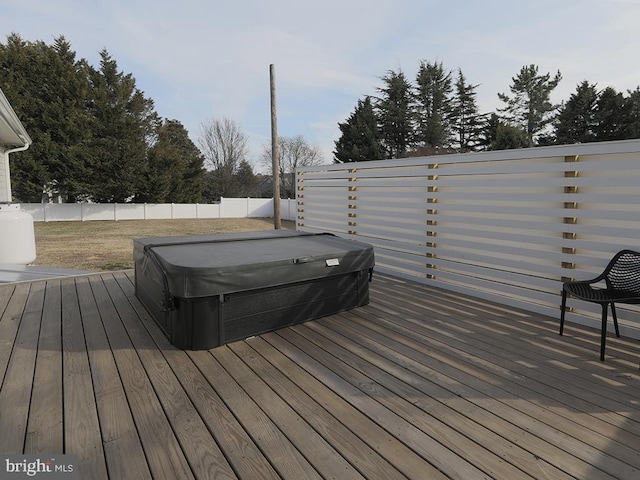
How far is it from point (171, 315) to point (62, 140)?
724 inches

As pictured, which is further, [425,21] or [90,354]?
[425,21]

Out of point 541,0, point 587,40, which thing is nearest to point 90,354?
point 541,0

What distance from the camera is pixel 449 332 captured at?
2.65 m

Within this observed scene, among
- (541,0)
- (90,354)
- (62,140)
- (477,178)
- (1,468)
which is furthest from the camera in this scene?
(62,140)

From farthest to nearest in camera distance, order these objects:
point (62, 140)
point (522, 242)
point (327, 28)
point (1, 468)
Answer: point (62, 140) < point (327, 28) < point (522, 242) < point (1, 468)

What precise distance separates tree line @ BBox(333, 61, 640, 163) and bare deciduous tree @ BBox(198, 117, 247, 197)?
754cm

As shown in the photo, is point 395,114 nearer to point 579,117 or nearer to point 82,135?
point 579,117

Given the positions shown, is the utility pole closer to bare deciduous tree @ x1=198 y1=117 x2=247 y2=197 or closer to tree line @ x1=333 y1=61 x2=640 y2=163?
tree line @ x1=333 y1=61 x2=640 y2=163

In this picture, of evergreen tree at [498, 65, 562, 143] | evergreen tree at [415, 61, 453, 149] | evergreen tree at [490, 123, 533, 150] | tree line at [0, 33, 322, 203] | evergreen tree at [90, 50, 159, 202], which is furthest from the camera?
evergreen tree at [415, 61, 453, 149]

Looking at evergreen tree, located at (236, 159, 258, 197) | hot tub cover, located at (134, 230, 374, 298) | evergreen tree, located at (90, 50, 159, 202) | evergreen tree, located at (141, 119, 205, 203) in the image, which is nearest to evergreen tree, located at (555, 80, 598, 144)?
evergreen tree, located at (236, 159, 258, 197)

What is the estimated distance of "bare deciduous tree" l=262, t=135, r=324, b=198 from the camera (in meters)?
26.2

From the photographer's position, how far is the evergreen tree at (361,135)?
871 inches

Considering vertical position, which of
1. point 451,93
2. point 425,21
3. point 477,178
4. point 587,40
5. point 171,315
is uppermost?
point 451,93

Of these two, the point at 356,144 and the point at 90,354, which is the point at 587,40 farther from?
the point at 356,144
